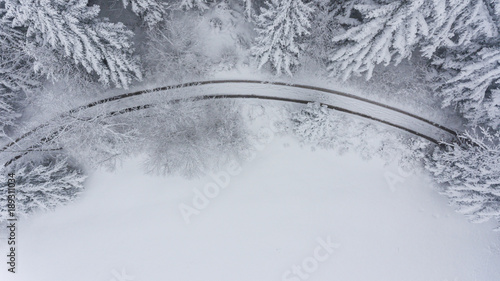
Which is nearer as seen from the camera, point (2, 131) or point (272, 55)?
point (272, 55)

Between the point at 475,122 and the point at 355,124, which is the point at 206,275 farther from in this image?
the point at 475,122

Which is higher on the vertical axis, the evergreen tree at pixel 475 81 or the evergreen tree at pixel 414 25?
the evergreen tree at pixel 414 25

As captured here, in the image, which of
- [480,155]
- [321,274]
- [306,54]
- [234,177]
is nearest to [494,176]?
[480,155]

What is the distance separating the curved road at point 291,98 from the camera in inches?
873

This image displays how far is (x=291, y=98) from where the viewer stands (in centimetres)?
2231

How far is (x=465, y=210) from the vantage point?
1833 cm

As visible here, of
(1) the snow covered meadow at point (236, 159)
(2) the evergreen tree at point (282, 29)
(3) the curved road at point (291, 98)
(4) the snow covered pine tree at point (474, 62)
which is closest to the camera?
(2) the evergreen tree at point (282, 29)

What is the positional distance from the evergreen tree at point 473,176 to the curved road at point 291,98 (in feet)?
8.83

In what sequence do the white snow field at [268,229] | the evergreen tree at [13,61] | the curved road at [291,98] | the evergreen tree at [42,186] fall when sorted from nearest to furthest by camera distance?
the evergreen tree at [13,61]
the evergreen tree at [42,186]
the white snow field at [268,229]
the curved road at [291,98]

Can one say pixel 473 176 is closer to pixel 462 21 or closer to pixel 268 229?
pixel 462 21

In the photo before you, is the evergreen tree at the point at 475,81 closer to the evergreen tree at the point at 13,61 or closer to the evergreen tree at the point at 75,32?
the evergreen tree at the point at 75,32

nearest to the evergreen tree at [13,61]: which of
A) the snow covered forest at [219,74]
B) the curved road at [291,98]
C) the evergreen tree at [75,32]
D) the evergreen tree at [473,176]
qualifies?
the snow covered forest at [219,74]

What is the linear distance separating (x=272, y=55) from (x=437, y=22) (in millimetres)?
8958

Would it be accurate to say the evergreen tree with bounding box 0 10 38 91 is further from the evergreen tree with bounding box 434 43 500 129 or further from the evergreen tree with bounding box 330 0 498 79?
the evergreen tree with bounding box 434 43 500 129
